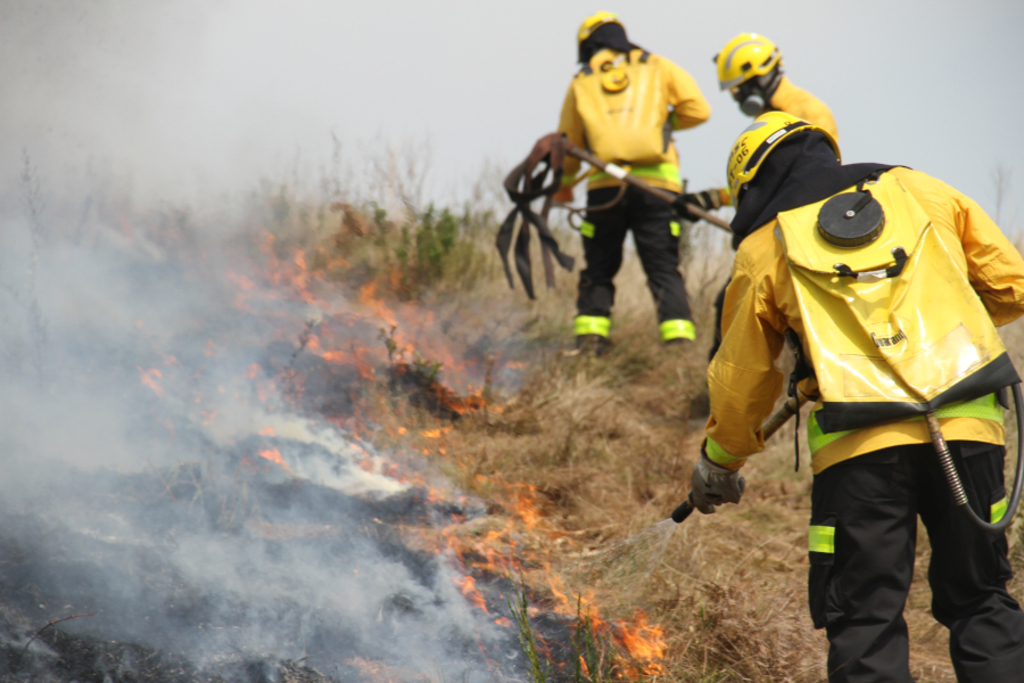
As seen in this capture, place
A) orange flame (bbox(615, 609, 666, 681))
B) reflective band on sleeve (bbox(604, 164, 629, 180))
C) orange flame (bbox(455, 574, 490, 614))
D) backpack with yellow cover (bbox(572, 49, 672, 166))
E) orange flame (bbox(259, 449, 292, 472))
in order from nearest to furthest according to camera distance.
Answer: orange flame (bbox(615, 609, 666, 681)), orange flame (bbox(455, 574, 490, 614)), orange flame (bbox(259, 449, 292, 472)), reflective band on sleeve (bbox(604, 164, 629, 180)), backpack with yellow cover (bbox(572, 49, 672, 166))

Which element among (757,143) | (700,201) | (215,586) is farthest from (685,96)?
(215,586)

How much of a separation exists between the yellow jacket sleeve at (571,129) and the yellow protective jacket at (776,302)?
358cm

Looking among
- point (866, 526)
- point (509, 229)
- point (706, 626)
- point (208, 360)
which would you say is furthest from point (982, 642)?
point (509, 229)

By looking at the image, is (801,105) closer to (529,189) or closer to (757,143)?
(529,189)

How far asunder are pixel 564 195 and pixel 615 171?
2.15 feet

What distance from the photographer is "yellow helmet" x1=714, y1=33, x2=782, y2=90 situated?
4.25 metres

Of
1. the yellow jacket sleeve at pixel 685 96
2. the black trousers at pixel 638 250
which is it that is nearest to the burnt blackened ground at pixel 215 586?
the black trousers at pixel 638 250

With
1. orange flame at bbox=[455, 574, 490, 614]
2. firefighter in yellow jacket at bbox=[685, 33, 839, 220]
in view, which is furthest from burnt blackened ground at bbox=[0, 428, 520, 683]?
firefighter in yellow jacket at bbox=[685, 33, 839, 220]

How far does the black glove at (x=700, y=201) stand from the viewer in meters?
4.86

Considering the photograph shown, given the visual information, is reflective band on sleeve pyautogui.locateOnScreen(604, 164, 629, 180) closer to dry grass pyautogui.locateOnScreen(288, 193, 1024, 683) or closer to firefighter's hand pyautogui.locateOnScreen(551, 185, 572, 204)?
firefighter's hand pyautogui.locateOnScreen(551, 185, 572, 204)

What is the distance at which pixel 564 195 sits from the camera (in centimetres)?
551

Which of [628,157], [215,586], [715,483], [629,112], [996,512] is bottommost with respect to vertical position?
[215,586]

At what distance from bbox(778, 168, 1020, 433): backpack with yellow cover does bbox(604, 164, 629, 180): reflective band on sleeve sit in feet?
10.8

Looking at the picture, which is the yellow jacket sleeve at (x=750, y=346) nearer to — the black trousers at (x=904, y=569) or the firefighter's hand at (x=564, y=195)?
the black trousers at (x=904, y=569)
